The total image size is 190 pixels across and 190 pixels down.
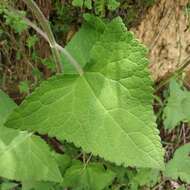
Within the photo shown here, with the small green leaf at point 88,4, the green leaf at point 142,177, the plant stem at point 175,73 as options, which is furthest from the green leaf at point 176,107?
the small green leaf at point 88,4

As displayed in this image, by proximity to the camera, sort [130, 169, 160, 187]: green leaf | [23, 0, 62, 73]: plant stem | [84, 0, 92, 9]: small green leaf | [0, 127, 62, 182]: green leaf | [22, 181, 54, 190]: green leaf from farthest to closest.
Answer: [130, 169, 160, 187]: green leaf → [22, 181, 54, 190]: green leaf → [84, 0, 92, 9]: small green leaf → [0, 127, 62, 182]: green leaf → [23, 0, 62, 73]: plant stem

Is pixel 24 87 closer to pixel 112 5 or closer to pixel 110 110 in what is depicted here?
pixel 112 5

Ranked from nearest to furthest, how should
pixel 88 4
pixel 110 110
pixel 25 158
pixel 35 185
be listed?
pixel 110 110 < pixel 25 158 < pixel 88 4 < pixel 35 185

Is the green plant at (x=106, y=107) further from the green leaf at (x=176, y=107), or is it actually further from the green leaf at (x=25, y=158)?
the green leaf at (x=176, y=107)

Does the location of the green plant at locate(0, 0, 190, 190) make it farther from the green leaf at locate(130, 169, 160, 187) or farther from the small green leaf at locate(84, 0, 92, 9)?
the green leaf at locate(130, 169, 160, 187)

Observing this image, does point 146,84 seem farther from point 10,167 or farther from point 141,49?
point 10,167

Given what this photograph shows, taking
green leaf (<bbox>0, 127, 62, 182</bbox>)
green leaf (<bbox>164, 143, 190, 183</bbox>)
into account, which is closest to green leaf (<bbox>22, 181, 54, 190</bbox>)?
green leaf (<bbox>0, 127, 62, 182</bbox>)

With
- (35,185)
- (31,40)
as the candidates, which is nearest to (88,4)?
(31,40)
